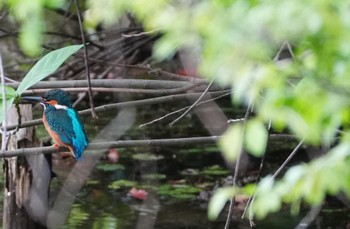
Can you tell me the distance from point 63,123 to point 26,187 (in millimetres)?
567

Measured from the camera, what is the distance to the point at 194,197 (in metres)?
6.63

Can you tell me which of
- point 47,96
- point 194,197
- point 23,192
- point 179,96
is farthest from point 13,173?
point 194,197

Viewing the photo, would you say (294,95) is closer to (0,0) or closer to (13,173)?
(0,0)

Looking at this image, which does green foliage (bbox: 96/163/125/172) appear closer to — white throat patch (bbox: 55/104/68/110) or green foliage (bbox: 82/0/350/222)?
white throat patch (bbox: 55/104/68/110)

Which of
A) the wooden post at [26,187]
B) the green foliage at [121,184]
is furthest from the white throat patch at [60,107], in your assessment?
the green foliage at [121,184]

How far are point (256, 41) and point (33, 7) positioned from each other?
55cm

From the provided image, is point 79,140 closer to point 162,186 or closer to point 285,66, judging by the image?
point 162,186

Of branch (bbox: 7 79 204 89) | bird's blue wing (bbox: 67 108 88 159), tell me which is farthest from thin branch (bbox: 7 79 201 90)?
bird's blue wing (bbox: 67 108 88 159)

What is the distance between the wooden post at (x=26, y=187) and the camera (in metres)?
4.86

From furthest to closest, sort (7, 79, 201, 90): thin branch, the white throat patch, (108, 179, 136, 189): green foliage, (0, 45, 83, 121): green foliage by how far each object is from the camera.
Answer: (108, 179, 136, 189): green foliage < (7, 79, 201, 90): thin branch < the white throat patch < (0, 45, 83, 121): green foliage

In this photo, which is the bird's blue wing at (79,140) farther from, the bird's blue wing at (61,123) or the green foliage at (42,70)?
the green foliage at (42,70)

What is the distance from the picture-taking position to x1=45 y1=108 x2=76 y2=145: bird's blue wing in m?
4.51

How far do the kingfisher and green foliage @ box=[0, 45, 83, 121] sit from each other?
66 centimetres

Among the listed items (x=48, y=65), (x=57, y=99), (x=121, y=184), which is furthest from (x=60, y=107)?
(x=121, y=184)
